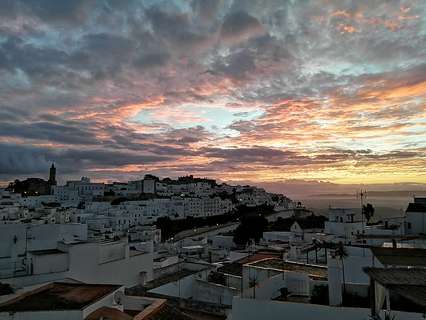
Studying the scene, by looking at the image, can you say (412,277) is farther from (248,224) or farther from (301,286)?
(248,224)

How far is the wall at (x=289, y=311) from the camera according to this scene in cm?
867

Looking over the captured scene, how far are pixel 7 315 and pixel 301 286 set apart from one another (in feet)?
28.2

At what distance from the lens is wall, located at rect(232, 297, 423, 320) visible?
867 cm

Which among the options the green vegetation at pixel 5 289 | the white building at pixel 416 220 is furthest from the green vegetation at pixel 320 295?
the white building at pixel 416 220

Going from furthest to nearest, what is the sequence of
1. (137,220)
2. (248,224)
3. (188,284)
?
(137,220) < (248,224) < (188,284)

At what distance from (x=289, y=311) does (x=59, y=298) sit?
19.7 ft

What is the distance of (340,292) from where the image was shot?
400 inches

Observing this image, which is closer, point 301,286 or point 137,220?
point 301,286

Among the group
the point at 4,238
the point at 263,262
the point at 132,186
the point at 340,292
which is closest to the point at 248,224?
the point at 263,262

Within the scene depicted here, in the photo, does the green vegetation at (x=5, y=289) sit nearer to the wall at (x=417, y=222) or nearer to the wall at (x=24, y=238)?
the wall at (x=24, y=238)

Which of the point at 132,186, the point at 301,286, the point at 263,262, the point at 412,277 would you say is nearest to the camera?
the point at 412,277

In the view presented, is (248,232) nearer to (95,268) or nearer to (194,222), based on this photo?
(194,222)

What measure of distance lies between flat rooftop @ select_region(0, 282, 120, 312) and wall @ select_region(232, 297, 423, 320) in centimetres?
366

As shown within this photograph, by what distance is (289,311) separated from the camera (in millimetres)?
9297
